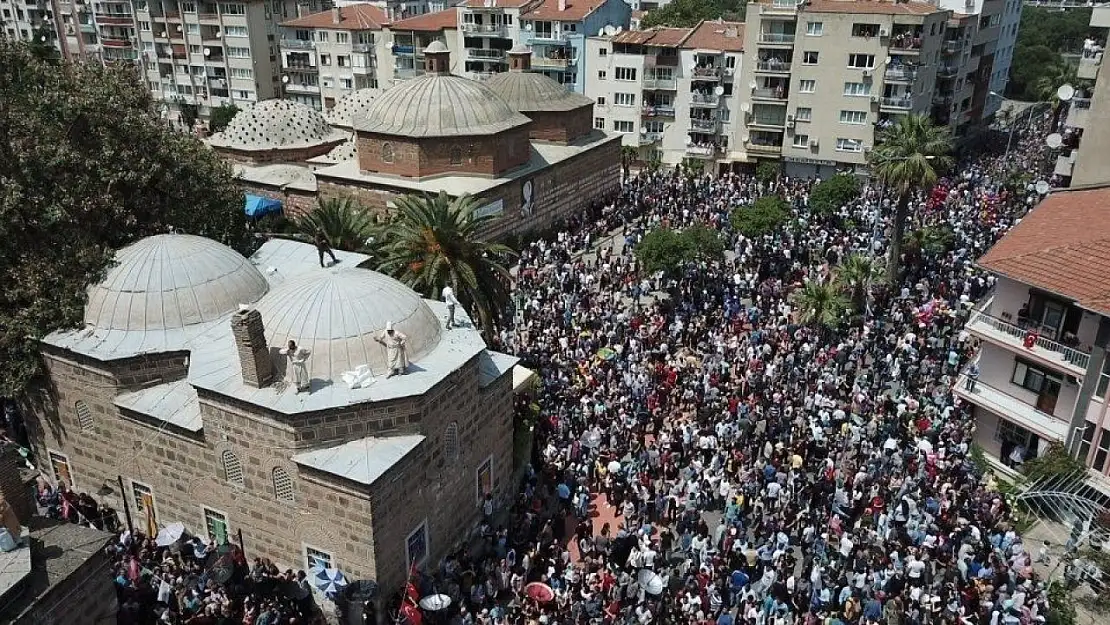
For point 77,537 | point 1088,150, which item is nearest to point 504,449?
point 77,537

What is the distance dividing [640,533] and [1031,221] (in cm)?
1843

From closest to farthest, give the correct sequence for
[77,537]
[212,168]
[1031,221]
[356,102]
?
1. [77,537]
2. [212,168]
3. [1031,221]
4. [356,102]

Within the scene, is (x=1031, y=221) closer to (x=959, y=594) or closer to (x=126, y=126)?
(x=959, y=594)

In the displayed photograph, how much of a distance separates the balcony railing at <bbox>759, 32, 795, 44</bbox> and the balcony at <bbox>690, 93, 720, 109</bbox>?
15.3 ft

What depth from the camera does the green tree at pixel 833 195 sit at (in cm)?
4084

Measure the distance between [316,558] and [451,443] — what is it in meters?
3.78

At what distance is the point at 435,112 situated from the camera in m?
36.5

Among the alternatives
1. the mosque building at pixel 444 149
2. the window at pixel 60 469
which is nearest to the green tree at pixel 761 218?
the mosque building at pixel 444 149

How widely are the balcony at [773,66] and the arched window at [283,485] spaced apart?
44167 mm

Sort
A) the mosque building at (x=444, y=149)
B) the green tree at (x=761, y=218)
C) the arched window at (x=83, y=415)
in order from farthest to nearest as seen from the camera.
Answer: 1. the green tree at (x=761, y=218)
2. the mosque building at (x=444, y=149)
3. the arched window at (x=83, y=415)

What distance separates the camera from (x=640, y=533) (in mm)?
18688

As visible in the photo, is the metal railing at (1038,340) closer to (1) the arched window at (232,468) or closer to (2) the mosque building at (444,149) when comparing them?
(2) the mosque building at (444,149)

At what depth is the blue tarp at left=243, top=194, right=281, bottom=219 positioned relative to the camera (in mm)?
36500

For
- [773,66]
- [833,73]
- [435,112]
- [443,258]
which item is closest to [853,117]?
[833,73]
